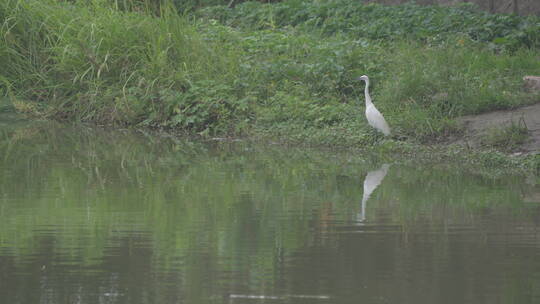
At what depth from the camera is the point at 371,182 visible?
9.38 m

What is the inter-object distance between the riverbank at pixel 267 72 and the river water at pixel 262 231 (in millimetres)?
1412

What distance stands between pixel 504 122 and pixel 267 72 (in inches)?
144

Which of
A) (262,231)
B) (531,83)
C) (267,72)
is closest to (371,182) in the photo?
(262,231)

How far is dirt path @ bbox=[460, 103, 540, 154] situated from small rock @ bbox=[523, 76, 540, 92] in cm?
50

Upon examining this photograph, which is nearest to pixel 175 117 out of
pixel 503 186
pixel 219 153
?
pixel 219 153

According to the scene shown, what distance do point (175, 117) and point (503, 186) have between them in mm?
5516

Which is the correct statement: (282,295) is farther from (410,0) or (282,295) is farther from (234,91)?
(410,0)

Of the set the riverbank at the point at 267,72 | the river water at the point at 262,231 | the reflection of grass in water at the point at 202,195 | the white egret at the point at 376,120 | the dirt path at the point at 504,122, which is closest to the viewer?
the river water at the point at 262,231

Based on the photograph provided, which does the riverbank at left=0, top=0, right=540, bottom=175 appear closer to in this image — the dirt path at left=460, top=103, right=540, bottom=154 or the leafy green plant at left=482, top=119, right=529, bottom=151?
the dirt path at left=460, top=103, right=540, bottom=154

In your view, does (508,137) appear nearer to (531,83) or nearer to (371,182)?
(531,83)

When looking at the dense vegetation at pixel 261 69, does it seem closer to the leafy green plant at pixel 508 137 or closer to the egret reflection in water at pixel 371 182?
the leafy green plant at pixel 508 137

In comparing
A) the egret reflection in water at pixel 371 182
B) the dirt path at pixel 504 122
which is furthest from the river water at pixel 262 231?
the dirt path at pixel 504 122

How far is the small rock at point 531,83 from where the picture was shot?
12266mm

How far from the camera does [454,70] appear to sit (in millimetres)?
12656
